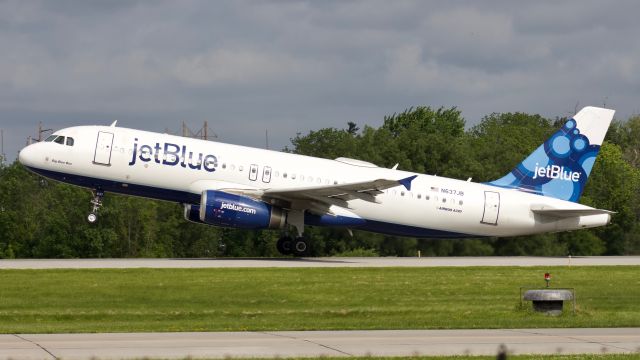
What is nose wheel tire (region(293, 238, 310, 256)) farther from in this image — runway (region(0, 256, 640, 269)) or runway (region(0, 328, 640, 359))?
runway (region(0, 328, 640, 359))

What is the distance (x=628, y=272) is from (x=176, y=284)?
16.3 metres

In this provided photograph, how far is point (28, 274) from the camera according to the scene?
36.4 meters

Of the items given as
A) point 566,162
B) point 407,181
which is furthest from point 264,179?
point 566,162

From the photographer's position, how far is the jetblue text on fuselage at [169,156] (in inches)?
1732

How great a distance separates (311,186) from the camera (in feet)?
148

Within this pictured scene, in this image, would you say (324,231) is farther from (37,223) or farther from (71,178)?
(37,223)

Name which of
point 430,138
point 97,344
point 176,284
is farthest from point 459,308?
point 430,138

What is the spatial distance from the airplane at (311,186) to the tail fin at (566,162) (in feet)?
0.14

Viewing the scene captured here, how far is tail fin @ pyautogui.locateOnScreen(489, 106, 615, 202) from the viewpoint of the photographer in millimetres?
49875

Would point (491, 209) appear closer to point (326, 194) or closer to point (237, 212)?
point (326, 194)

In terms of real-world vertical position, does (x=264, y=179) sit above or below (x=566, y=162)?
below

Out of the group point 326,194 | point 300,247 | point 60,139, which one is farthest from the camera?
point 300,247

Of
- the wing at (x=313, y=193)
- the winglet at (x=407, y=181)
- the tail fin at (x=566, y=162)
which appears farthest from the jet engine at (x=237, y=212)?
the tail fin at (x=566, y=162)

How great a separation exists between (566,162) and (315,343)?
3017cm
